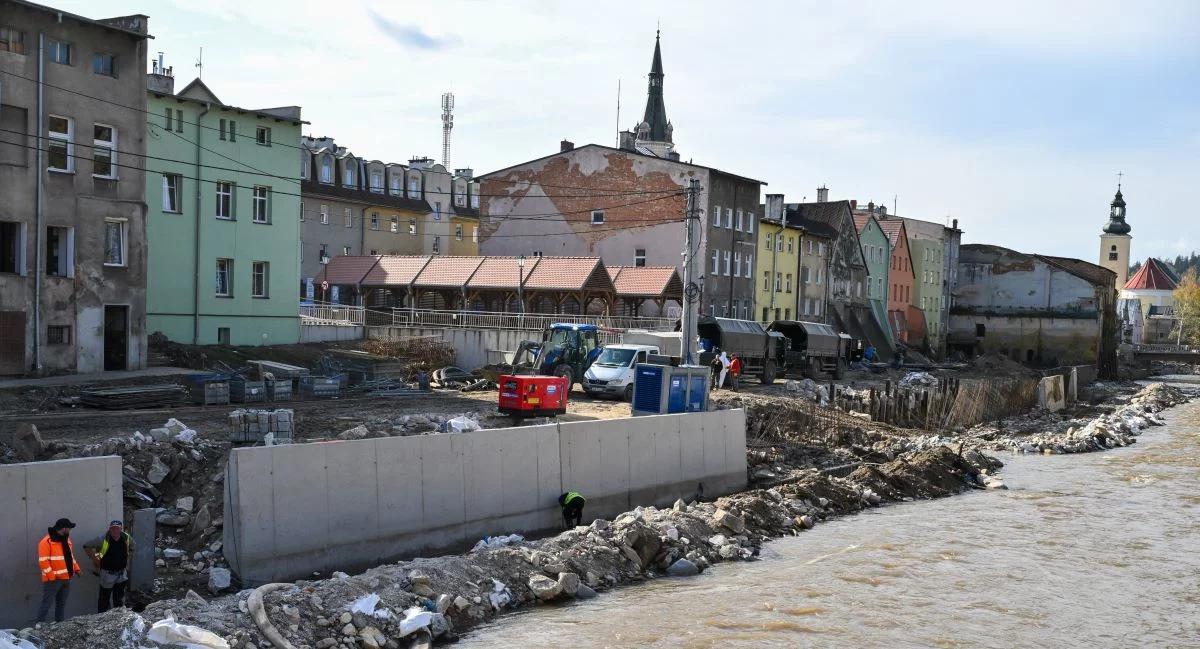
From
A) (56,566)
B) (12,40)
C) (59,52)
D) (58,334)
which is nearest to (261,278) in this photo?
(58,334)

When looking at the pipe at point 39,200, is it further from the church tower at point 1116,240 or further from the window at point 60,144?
the church tower at point 1116,240

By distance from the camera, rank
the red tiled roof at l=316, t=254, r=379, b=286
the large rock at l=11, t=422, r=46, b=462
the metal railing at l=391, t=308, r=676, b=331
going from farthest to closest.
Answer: the red tiled roof at l=316, t=254, r=379, b=286
the metal railing at l=391, t=308, r=676, b=331
the large rock at l=11, t=422, r=46, b=462

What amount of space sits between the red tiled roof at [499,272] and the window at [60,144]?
22.3 metres

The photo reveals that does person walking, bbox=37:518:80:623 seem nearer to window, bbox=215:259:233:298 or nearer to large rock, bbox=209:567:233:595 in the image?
large rock, bbox=209:567:233:595

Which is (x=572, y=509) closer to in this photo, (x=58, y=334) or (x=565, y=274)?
(x=58, y=334)

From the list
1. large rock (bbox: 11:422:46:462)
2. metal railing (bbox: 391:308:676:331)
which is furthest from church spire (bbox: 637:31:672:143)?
large rock (bbox: 11:422:46:462)

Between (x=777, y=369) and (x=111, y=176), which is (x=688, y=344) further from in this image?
(x=111, y=176)

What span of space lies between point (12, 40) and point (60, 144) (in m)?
2.93

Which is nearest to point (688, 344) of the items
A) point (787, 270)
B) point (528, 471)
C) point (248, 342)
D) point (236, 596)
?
point (528, 471)

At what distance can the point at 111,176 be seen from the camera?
31312mm

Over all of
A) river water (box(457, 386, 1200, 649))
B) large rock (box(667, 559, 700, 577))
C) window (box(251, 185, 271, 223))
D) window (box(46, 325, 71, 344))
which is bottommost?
river water (box(457, 386, 1200, 649))

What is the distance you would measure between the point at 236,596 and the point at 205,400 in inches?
602

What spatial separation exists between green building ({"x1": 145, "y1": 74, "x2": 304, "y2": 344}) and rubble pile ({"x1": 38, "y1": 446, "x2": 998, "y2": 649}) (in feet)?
83.1

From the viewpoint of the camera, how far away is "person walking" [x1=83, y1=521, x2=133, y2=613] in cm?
1209
